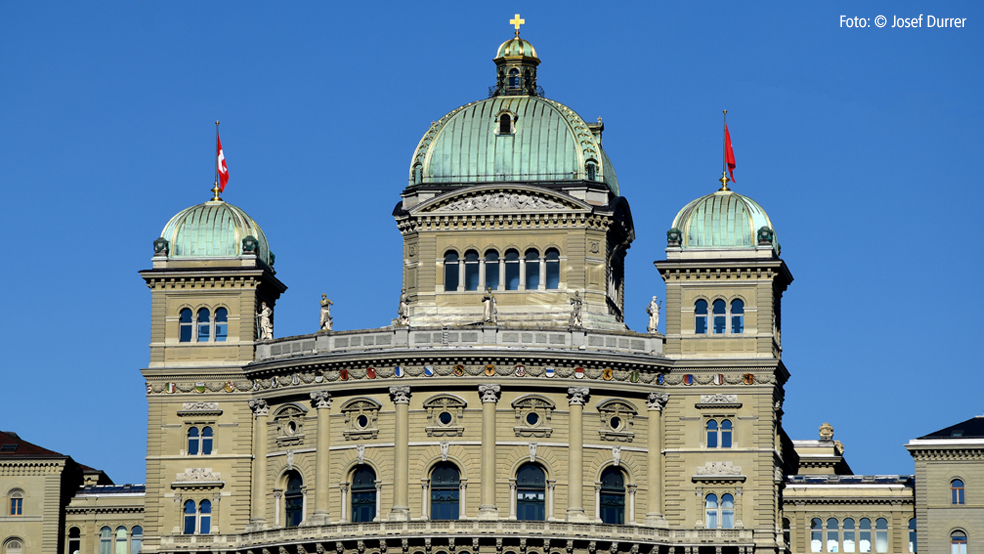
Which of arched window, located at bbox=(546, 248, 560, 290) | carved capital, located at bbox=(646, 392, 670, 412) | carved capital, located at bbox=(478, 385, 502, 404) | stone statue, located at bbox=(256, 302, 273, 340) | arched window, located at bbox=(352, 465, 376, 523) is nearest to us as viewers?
carved capital, located at bbox=(478, 385, 502, 404)

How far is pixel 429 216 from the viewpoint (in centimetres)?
15250

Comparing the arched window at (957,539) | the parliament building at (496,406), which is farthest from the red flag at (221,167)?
the arched window at (957,539)

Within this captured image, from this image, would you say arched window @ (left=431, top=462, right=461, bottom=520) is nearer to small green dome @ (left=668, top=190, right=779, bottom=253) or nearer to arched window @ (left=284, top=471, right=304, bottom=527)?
arched window @ (left=284, top=471, right=304, bottom=527)

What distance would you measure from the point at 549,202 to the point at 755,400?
55.5 ft

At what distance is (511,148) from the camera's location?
6068 inches

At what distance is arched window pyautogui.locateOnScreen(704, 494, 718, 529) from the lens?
143625 millimetres

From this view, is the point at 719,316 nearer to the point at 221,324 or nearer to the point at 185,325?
the point at 221,324

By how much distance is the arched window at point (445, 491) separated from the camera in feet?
470

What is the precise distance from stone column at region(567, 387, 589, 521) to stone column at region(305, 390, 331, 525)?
1307 cm

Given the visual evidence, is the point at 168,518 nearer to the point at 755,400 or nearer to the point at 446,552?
the point at 446,552

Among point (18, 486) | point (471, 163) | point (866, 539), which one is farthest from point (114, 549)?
point (866, 539)

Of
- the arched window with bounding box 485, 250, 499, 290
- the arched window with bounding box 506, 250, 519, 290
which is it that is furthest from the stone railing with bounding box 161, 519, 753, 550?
the arched window with bounding box 506, 250, 519, 290

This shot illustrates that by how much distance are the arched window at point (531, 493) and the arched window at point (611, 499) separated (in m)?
3.33

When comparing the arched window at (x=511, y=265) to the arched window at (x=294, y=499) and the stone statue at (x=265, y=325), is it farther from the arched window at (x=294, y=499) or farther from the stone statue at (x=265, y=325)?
the arched window at (x=294, y=499)
